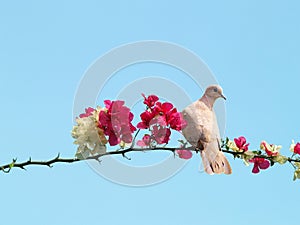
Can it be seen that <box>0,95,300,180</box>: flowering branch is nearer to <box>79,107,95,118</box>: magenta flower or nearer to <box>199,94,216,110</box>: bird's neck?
<box>79,107,95,118</box>: magenta flower

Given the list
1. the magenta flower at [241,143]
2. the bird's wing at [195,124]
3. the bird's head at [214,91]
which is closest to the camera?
the bird's wing at [195,124]

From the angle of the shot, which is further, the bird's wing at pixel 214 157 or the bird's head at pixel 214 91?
the bird's head at pixel 214 91

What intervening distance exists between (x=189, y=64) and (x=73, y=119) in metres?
0.55

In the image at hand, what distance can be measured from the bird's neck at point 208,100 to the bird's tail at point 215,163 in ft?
0.96

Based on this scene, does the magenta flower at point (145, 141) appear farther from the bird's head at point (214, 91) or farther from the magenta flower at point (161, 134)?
the bird's head at point (214, 91)

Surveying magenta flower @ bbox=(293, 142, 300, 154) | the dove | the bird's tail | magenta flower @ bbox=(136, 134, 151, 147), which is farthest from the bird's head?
magenta flower @ bbox=(136, 134, 151, 147)

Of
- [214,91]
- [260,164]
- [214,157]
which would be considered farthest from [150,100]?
[260,164]

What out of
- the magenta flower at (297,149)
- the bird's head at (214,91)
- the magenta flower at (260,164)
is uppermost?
the bird's head at (214,91)

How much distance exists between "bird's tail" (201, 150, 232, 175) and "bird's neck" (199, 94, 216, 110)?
0.29 metres

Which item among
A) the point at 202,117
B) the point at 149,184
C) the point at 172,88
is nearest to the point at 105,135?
the point at 149,184

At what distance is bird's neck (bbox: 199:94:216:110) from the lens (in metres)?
2.23

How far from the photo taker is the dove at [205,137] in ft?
6.48

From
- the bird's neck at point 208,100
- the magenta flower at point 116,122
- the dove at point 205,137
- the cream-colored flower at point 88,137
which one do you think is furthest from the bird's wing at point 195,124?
the cream-colored flower at point 88,137

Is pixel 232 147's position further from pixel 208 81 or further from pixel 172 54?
pixel 172 54
